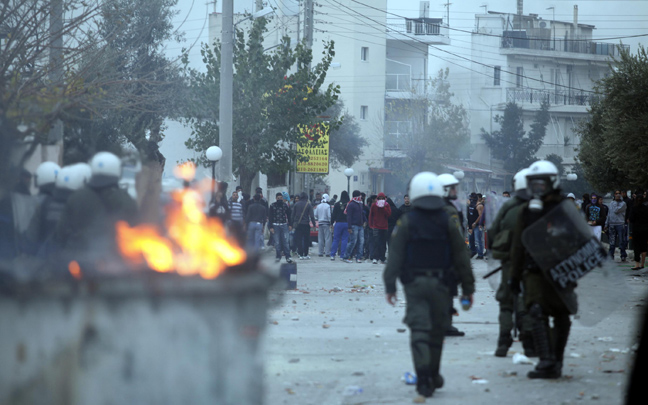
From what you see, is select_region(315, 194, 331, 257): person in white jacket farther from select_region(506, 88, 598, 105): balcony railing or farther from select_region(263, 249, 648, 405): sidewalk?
Result: select_region(506, 88, 598, 105): balcony railing

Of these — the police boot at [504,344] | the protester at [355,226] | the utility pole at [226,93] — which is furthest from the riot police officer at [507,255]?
the protester at [355,226]

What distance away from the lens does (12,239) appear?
5.20 metres

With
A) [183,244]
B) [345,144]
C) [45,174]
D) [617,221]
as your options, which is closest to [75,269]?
[183,244]

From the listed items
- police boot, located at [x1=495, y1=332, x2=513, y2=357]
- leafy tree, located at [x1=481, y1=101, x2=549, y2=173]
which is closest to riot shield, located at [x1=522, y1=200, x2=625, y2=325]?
police boot, located at [x1=495, y1=332, x2=513, y2=357]

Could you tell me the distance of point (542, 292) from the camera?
6.92 m

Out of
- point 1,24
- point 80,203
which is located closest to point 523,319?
point 80,203

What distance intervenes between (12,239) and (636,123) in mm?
18197

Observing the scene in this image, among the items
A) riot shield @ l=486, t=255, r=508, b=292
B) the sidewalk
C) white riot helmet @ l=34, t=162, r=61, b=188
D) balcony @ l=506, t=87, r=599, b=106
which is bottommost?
the sidewalk

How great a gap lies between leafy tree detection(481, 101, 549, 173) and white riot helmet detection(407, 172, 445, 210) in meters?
54.6

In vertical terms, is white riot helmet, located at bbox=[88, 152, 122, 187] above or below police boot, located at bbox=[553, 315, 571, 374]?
above

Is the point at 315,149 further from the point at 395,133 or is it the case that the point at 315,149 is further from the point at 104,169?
the point at 395,133

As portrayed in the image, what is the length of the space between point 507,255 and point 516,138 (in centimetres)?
5416

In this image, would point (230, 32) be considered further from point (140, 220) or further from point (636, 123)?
point (140, 220)

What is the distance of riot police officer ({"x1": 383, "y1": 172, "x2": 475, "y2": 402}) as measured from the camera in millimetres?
6273
